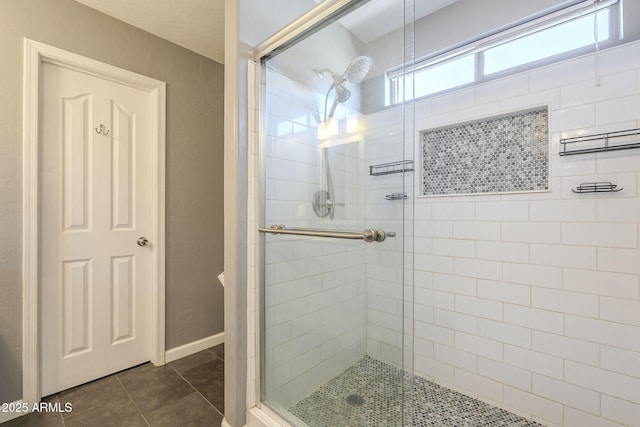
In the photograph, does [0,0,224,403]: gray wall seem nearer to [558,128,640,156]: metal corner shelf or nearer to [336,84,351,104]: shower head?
[336,84,351,104]: shower head

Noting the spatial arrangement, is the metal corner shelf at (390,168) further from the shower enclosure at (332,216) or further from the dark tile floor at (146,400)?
the dark tile floor at (146,400)

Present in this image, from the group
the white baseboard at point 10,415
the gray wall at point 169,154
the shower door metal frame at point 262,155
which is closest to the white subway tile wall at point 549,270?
the shower door metal frame at point 262,155

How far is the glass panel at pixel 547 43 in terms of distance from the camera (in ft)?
4.53

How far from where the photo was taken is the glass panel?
1382 millimetres

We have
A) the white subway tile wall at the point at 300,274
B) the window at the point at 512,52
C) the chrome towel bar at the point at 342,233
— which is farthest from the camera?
the white subway tile wall at the point at 300,274

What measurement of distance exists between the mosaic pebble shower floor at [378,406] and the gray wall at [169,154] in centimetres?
126

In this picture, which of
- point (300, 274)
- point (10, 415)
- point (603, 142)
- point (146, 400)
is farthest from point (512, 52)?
point (10, 415)

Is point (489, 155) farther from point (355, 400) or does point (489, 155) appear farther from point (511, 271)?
point (355, 400)

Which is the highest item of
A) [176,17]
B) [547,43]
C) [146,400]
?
[176,17]

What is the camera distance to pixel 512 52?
162 cm

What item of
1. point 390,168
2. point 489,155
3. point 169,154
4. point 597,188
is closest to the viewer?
point 390,168

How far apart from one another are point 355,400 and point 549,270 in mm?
1203

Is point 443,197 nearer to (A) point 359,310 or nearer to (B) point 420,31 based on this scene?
(A) point 359,310

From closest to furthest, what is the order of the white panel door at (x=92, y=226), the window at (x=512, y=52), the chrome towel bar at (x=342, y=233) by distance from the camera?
the chrome towel bar at (x=342, y=233) → the window at (x=512, y=52) → the white panel door at (x=92, y=226)
